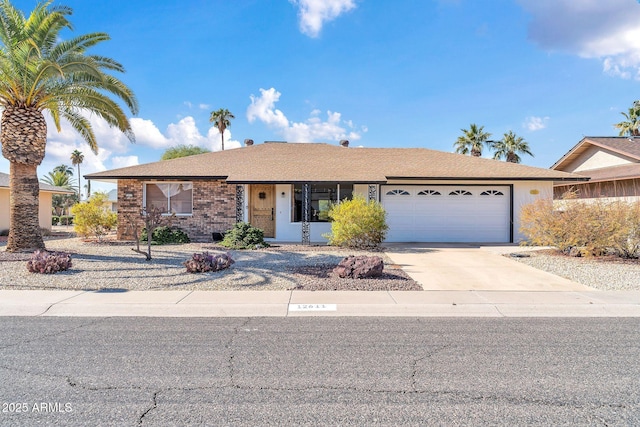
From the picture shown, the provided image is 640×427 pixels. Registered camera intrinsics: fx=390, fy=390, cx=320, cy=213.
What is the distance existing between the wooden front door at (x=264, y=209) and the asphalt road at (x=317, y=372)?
11.1m

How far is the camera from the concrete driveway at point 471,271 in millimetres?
8734

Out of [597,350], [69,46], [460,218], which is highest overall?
[69,46]

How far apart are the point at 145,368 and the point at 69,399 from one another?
81cm

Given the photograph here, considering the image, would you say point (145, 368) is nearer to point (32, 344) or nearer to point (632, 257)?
point (32, 344)

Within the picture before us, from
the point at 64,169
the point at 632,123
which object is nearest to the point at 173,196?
the point at 632,123

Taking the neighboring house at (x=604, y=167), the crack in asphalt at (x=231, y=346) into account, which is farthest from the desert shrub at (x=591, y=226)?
the crack in asphalt at (x=231, y=346)

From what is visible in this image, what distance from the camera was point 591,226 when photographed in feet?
39.8

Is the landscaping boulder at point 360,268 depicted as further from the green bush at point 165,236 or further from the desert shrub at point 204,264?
the green bush at point 165,236

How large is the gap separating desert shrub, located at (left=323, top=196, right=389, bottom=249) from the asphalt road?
7.79 meters

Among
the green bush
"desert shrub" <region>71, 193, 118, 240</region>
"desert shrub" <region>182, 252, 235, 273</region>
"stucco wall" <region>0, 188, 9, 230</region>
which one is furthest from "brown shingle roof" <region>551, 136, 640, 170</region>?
"stucco wall" <region>0, 188, 9, 230</region>

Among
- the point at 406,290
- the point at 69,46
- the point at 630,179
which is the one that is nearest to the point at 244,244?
the point at 406,290

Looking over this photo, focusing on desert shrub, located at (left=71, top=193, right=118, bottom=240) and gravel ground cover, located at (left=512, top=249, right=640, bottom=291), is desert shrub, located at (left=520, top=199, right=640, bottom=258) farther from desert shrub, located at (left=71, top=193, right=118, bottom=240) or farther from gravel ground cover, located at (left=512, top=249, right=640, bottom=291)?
desert shrub, located at (left=71, top=193, right=118, bottom=240)

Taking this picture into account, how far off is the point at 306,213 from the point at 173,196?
6.00 m

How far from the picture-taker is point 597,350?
499cm
